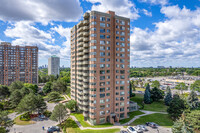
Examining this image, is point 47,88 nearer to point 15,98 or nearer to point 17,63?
point 15,98

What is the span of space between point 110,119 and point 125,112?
8766mm

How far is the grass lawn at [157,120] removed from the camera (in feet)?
157

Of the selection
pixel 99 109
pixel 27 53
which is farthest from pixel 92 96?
pixel 27 53

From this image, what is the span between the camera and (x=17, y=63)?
114 metres

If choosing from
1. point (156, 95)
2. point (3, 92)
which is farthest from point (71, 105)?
point (156, 95)

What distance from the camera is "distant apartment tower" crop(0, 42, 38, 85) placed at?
10938cm

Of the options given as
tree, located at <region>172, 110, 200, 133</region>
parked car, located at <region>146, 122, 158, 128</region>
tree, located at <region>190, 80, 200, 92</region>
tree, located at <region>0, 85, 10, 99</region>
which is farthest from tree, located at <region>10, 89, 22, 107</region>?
tree, located at <region>190, 80, 200, 92</region>

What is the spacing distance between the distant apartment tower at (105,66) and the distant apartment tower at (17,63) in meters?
94.9

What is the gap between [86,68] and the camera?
50219 millimetres

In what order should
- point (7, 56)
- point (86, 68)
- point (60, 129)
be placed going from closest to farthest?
1. point (60, 129)
2. point (86, 68)
3. point (7, 56)

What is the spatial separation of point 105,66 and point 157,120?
3470 centimetres

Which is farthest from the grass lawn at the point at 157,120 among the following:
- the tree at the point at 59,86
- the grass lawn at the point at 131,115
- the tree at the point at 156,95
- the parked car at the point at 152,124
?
the tree at the point at 59,86

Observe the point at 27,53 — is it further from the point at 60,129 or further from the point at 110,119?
the point at 110,119

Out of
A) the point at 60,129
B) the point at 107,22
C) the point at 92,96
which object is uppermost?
the point at 107,22
